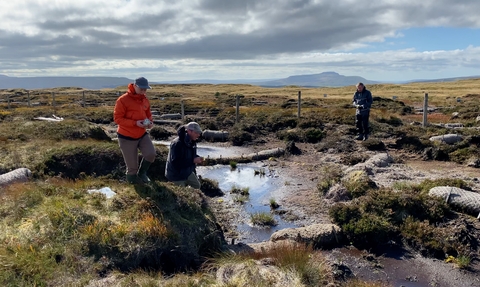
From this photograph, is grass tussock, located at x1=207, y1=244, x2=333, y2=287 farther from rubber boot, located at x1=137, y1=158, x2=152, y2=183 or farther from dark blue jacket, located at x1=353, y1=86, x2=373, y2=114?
dark blue jacket, located at x1=353, y1=86, x2=373, y2=114

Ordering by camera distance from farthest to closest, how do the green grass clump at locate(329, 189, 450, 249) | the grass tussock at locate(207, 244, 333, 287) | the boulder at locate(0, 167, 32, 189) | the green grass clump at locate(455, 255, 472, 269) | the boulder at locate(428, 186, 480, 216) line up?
the boulder at locate(0, 167, 32, 189) < the boulder at locate(428, 186, 480, 216) < the green grass clump at locate(329, 189, 450, 249) < the green grass clump at locate(455, 255, 472, 269) < the grass tussock at locate(207, 244, 333, 287)

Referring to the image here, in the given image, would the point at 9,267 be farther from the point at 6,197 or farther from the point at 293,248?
the point at 293,248

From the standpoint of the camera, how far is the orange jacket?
22.6ft

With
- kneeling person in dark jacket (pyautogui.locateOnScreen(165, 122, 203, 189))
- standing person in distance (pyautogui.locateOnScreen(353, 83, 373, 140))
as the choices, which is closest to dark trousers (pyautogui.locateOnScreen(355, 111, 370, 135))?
standing person in distance (pyautogui.locateOnScreen(353, 83, 373, 140))

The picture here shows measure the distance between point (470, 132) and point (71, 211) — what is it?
638 inches

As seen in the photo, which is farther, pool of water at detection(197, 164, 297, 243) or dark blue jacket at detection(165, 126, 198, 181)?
pool of water at detection(197, 164, 297, 243)

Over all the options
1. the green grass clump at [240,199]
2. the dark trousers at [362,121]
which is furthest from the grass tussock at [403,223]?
the dark trousers at [362,121]

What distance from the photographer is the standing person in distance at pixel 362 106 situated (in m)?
16.3

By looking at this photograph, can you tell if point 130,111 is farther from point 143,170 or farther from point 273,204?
point 273,204

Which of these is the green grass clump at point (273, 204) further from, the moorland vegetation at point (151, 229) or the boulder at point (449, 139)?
the boulder at point (449, 139)

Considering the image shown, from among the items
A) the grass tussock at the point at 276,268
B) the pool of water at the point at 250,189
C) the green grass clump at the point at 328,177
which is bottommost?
the pool of water at the point at 250,189

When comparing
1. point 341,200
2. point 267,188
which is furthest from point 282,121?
point 341,200

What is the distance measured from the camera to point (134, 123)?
7.01 m

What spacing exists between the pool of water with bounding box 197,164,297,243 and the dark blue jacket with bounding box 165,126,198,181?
1642 mm
